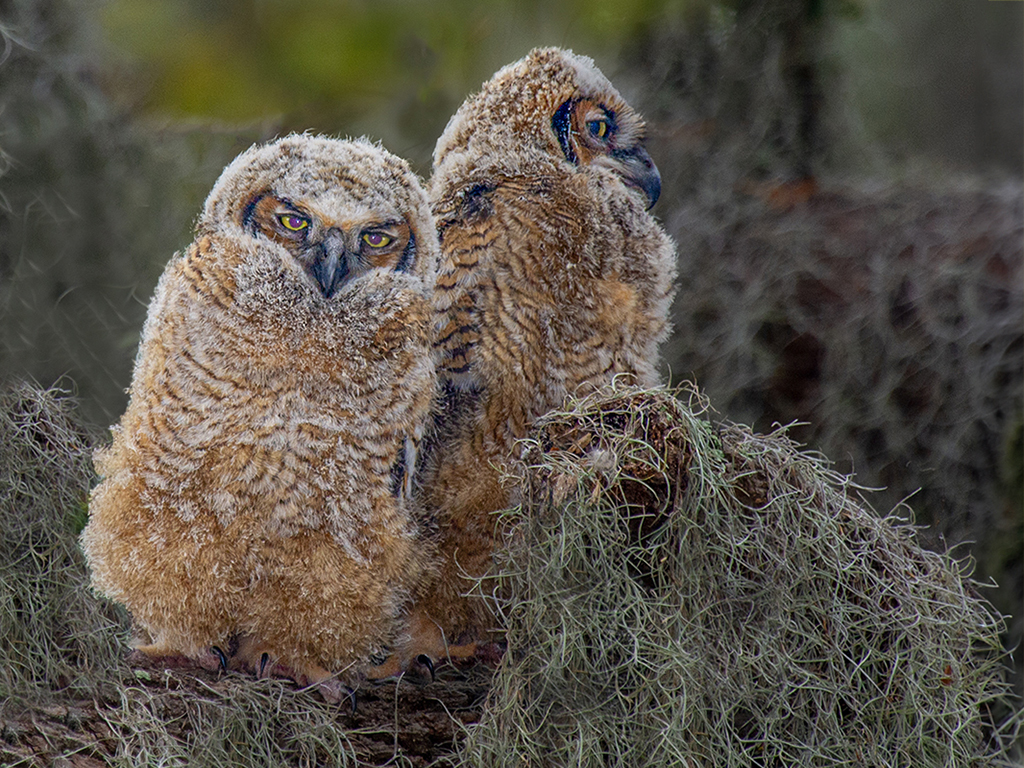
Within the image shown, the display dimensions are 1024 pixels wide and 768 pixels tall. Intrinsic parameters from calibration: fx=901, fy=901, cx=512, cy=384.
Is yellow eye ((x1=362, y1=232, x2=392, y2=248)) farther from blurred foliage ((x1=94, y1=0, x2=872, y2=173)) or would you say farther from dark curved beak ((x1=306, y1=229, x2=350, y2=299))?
blurred foliage ((x1=94, y1=0, x2=872, y2=173))

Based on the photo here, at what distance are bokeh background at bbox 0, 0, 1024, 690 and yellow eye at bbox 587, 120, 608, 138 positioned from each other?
237 mm

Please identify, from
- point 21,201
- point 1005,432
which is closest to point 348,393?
point 21,201

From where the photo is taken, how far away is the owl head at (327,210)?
1114mm

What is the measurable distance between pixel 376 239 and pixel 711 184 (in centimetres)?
94

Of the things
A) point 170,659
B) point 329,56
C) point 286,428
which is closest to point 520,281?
point 286,428

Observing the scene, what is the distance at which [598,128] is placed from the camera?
1.27 metres

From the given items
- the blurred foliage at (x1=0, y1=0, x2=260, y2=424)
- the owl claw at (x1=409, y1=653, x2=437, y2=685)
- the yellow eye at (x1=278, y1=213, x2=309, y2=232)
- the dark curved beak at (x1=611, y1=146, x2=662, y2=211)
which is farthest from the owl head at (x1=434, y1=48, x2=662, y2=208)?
the owl claw at (x1=409, y1=653, x2=437, y2=685)

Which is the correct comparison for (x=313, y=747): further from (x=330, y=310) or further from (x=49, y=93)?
(x=49, y=93)

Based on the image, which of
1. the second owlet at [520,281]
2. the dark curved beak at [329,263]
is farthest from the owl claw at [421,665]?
the dark curved beak at [329,263]

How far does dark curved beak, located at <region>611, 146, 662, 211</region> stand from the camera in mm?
1282

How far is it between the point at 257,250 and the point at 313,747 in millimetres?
620

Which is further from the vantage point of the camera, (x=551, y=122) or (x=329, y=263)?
(x=551, y=122)

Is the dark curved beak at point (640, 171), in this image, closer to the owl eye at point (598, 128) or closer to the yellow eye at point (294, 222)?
the owl eye at point (598, 128)

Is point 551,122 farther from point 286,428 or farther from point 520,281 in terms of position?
point 286,428
